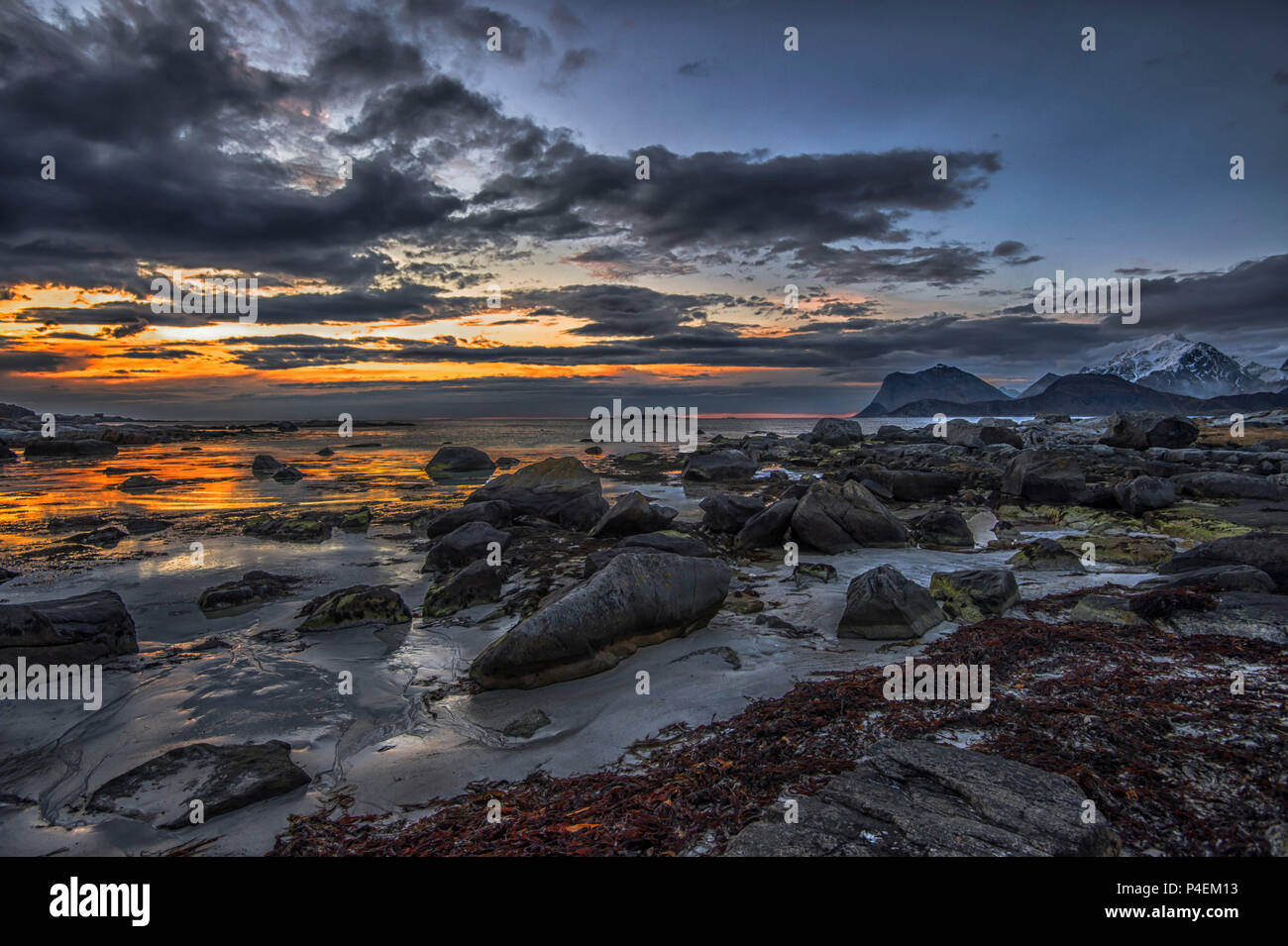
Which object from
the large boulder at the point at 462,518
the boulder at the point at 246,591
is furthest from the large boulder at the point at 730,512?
the boulder at the point at 246,591

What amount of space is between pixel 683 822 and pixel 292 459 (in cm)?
4515

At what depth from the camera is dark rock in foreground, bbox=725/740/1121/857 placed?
3.09 metres

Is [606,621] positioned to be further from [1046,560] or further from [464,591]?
[1046,560]

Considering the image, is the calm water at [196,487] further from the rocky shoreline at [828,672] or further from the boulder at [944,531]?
the boulder at [944,531]

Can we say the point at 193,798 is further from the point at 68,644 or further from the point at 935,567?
the point at 935,567

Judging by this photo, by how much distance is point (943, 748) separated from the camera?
13.6 ft

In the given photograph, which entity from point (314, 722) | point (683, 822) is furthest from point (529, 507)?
point (683, 822)

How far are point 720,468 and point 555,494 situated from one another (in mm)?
13264

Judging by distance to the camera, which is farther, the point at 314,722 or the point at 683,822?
the point at 314,722

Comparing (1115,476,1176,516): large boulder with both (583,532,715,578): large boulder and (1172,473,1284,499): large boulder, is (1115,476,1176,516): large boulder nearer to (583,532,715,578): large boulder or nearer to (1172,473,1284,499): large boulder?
(1172,473,1284,499): large boulder

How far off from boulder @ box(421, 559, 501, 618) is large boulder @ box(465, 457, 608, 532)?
615 cm

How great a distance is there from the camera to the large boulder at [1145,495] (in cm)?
1644

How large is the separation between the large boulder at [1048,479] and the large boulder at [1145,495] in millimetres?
1389

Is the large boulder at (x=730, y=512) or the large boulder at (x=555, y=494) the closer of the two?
the large boulder at (x=730, y=512)
